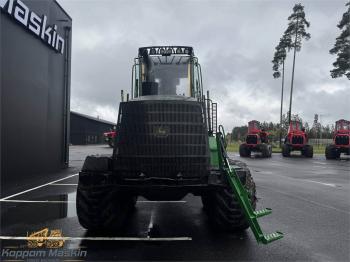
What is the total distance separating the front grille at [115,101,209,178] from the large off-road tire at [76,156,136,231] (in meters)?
0.41

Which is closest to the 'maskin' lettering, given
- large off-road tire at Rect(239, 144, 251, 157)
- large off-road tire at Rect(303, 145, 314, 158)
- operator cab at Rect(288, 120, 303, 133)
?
large off-road tire at Rect(239, 144, 251, 157)

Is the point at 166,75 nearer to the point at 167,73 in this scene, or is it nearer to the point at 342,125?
the point at 167,73

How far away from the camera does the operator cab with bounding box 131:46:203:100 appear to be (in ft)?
27.5

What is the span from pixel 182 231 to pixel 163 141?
5.97 feet

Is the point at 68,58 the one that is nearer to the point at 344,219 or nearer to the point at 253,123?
the point at 344,219

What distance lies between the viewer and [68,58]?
65.2 feet

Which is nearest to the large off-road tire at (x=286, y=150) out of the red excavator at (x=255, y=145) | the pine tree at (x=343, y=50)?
the red excavator at (x=255, y=145)

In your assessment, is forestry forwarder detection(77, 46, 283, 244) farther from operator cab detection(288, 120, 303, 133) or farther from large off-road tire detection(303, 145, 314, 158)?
operator cab detection(288, 120, 303, 133)

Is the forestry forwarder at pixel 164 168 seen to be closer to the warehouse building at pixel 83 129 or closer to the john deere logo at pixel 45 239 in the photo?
the john deere logo at pixel 45 239

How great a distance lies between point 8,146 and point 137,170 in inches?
343

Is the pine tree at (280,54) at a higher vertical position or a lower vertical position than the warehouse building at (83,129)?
higher

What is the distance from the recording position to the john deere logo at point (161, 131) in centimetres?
655

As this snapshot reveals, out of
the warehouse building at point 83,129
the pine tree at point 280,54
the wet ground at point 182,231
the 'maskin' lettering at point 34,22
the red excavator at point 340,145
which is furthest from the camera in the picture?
the warehouse building at point 83,129

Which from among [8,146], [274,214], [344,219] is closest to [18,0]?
[8,146]
